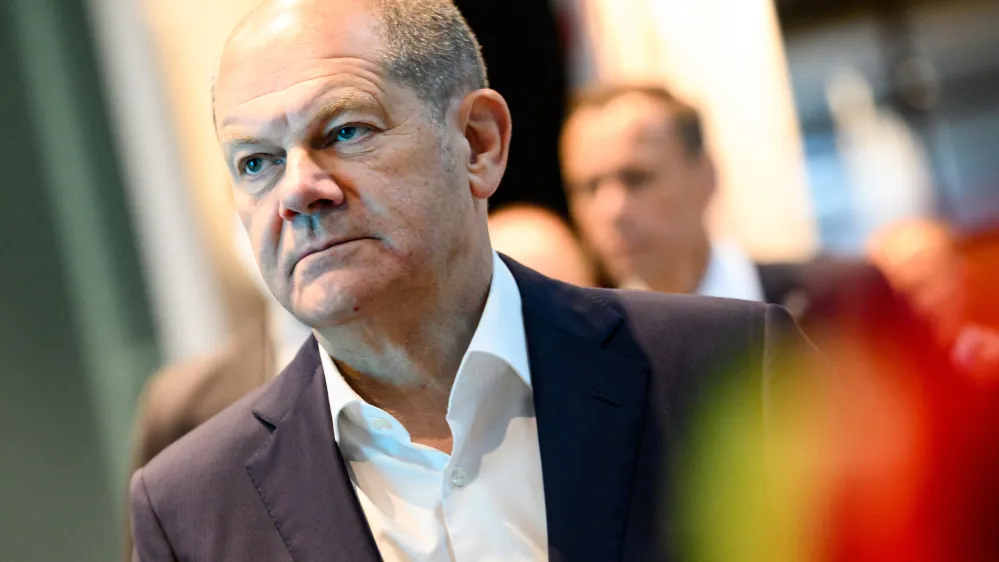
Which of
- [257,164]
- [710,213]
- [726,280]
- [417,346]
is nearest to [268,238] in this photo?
[257,164]

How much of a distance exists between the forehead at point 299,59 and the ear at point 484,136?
0.12 metres

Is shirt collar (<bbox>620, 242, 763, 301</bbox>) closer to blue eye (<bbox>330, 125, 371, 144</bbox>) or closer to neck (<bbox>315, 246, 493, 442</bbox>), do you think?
neck (<bbox>315, 246, 493, 442</bbox>)

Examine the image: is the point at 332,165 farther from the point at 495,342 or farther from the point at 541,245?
the point at 541,245

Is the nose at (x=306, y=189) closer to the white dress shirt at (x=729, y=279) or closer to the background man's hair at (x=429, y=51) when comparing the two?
the background man's hair at (x=429, y=51)

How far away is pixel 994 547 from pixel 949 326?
0.36 m

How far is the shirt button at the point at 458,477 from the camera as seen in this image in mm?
1031

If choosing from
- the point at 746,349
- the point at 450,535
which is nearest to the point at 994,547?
the point at 746,349

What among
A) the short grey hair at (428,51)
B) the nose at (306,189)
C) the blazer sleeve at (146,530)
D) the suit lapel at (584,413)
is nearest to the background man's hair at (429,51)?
the short grey hair at (428,51)

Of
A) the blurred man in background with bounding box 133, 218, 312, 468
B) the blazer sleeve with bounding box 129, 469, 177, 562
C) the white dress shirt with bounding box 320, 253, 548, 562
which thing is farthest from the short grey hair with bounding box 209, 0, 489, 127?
the blurred man in background with bounding box 133, 218, 312, 468

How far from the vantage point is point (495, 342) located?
41.3 inches

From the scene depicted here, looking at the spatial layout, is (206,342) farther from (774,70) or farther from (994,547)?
(994,547)

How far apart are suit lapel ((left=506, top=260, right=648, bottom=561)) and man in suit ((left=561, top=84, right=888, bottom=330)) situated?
156 millimetres

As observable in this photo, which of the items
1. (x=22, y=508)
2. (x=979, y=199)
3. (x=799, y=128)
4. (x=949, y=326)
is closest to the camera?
(x=949, y=326)

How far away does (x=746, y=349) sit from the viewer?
41.3 inches
